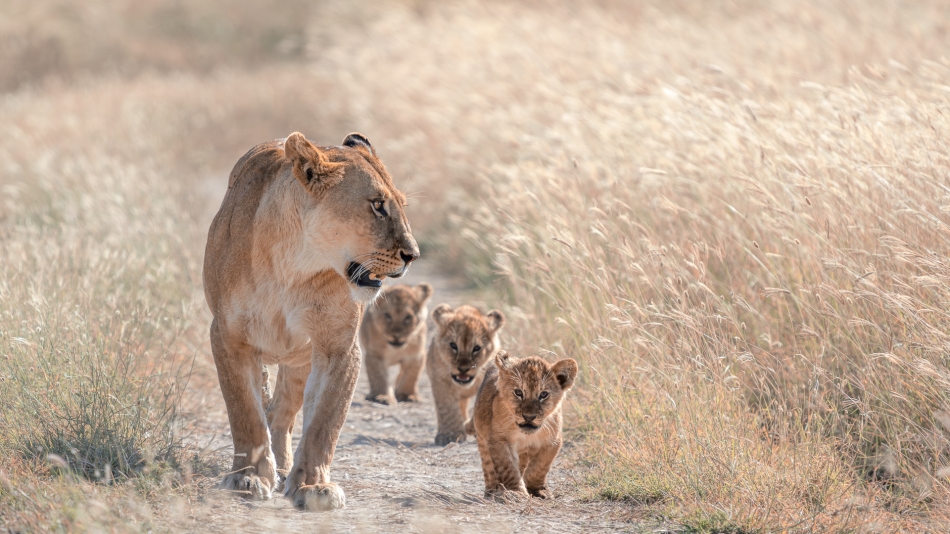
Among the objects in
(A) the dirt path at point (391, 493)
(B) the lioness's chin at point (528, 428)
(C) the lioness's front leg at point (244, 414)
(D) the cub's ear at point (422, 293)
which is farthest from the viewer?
(D) the cub's ear at point (422, 293)

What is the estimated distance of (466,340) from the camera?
23.7ft

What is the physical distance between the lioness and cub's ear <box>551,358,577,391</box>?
106 cm

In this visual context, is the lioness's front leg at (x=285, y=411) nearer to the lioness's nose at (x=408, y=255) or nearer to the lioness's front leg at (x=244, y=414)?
the lioness's front leg at (x=244, y=414)

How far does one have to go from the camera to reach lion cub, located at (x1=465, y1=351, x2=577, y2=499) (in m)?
5.51

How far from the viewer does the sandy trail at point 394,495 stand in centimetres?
470

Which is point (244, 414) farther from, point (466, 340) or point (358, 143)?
point (466, 340)

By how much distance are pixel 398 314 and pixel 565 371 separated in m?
2.94

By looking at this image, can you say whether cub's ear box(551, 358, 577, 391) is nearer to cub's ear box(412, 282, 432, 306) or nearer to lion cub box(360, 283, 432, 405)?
lion cub box(360, 283, 432, 405)

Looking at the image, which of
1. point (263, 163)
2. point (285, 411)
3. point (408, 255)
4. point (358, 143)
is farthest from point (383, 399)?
point (408, 255)

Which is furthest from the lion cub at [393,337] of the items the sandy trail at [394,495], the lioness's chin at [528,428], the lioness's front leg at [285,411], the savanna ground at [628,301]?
the lioness's chin at [528,428]

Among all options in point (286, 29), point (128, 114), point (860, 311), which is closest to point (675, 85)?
point (860, 311)

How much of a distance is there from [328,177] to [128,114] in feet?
47.4

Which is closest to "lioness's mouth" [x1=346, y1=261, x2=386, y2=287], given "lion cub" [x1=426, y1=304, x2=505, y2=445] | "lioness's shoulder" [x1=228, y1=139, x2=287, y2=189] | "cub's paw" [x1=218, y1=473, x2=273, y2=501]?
"lioness's shoulder" [x1=228, y1=139, x2=287, y2=189]

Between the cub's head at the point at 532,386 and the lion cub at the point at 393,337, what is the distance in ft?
8.81
